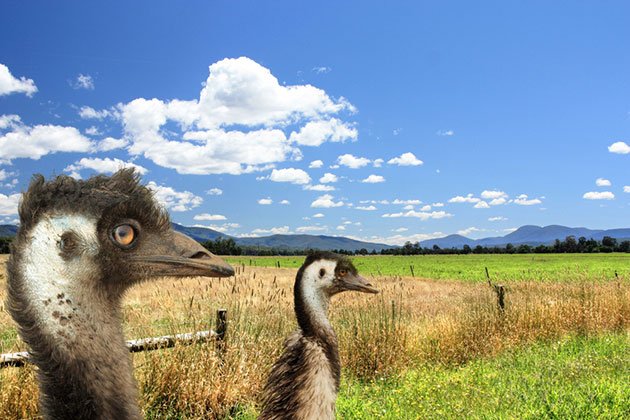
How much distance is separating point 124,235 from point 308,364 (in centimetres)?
186

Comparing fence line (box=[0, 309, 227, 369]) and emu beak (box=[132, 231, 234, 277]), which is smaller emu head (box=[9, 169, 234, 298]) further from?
fence line (box=[0, 309, 227, 369])

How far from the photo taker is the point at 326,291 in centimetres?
411

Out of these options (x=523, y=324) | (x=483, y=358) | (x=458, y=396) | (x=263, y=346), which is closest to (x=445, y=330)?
→ (x=483, y=358)

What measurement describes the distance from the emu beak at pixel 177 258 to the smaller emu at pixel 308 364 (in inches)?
65.6

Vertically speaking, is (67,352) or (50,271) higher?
(50,271)

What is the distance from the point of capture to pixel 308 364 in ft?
11.9

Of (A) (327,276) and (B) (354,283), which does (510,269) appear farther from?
(A) (327,276)

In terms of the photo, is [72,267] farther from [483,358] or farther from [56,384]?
[483,358]

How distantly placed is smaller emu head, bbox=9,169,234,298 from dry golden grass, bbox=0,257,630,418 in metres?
0.30

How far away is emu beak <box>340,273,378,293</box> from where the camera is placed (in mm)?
4262

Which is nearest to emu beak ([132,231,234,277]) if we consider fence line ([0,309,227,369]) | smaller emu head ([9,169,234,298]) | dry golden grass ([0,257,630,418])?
smaller emu head ([9,169,234,298])

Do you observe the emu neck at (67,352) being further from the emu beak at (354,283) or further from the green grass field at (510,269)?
the green grass field at (510,269)

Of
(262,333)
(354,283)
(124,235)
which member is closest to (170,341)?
(262,333)

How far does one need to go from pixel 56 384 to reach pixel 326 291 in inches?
93.2
